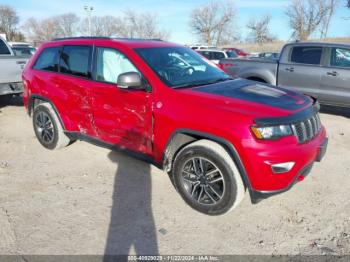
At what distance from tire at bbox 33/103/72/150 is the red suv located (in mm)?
97

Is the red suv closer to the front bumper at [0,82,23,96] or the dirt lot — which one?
the dirt lot

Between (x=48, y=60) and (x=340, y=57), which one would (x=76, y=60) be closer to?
(x=48, y=60)

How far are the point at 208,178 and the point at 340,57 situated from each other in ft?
17.4

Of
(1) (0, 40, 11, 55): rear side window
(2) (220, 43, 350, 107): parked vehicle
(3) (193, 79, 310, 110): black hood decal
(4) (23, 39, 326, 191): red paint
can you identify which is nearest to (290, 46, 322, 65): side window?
(2) (220, 43, 350, 107): parked vehicle

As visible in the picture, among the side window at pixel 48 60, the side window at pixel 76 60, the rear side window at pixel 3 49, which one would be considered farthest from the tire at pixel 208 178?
the rear side window at pixel 3 49

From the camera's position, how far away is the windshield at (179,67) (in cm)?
371

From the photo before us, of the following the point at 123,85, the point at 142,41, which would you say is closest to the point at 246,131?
the point at 123,85

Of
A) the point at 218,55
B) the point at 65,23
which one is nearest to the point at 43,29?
the point at 65,23

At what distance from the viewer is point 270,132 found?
2926mm

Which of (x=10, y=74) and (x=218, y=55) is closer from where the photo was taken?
(x=10, y=74)

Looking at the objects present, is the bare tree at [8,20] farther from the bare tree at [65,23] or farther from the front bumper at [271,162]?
the front bumper at [271,162]

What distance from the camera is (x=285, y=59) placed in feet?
25.0

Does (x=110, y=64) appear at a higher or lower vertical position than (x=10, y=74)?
higher

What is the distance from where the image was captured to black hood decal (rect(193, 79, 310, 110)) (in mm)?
3258
